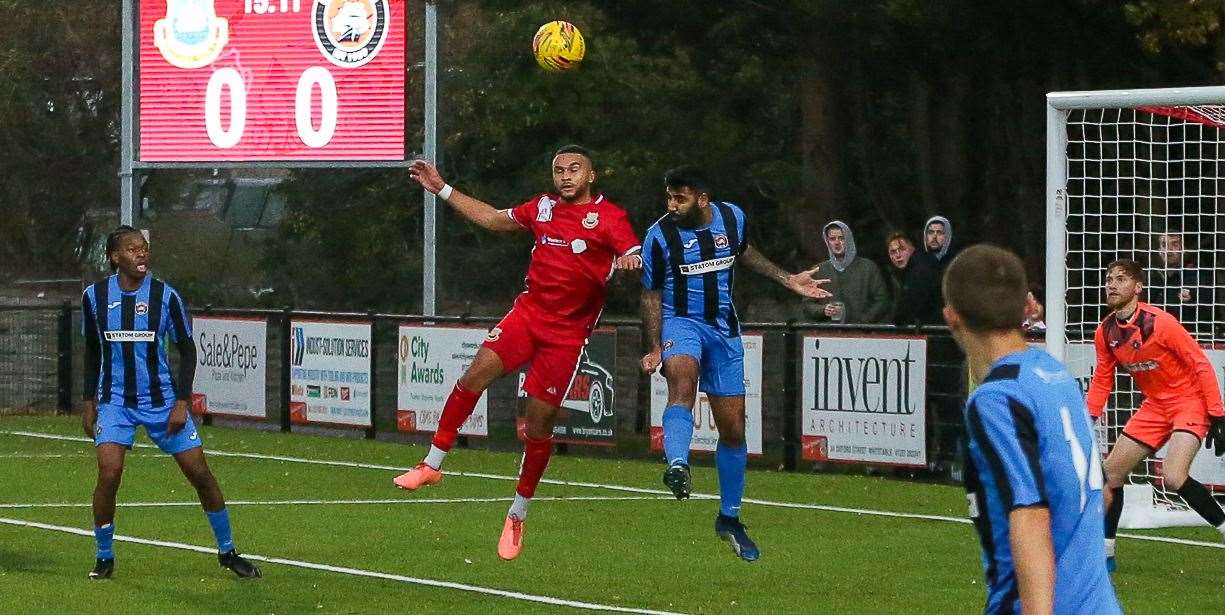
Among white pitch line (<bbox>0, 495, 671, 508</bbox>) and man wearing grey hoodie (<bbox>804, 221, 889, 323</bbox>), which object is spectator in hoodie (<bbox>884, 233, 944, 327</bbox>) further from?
white pitch line (<bbox>0, 495, 671, 508</bbox>)

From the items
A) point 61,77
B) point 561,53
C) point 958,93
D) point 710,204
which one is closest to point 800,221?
point 958,93

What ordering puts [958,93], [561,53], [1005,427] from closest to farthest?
[1005,427], [561,53], [958,93]

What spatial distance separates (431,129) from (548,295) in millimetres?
11547

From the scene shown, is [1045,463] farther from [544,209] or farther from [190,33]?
[190,33]

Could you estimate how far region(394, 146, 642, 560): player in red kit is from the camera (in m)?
11.0

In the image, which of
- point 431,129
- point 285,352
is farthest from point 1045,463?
point 285,352

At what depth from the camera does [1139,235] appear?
1566 cm

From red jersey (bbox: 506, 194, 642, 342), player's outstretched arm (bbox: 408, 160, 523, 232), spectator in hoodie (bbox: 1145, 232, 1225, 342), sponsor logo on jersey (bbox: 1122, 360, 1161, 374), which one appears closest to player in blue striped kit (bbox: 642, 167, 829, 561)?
red jersey (bbox: 506, 194, 642, 342)

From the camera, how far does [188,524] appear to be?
45.9 feet

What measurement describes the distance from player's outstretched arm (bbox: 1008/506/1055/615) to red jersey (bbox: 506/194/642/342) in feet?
21.6

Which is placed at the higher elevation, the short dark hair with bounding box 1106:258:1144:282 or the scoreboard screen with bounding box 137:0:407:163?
the scoreboard screen with bounding box 137:0:407:163

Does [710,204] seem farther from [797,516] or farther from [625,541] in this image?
[797,516]

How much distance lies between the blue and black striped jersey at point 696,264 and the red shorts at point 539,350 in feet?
1.94

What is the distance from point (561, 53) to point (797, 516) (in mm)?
4028
